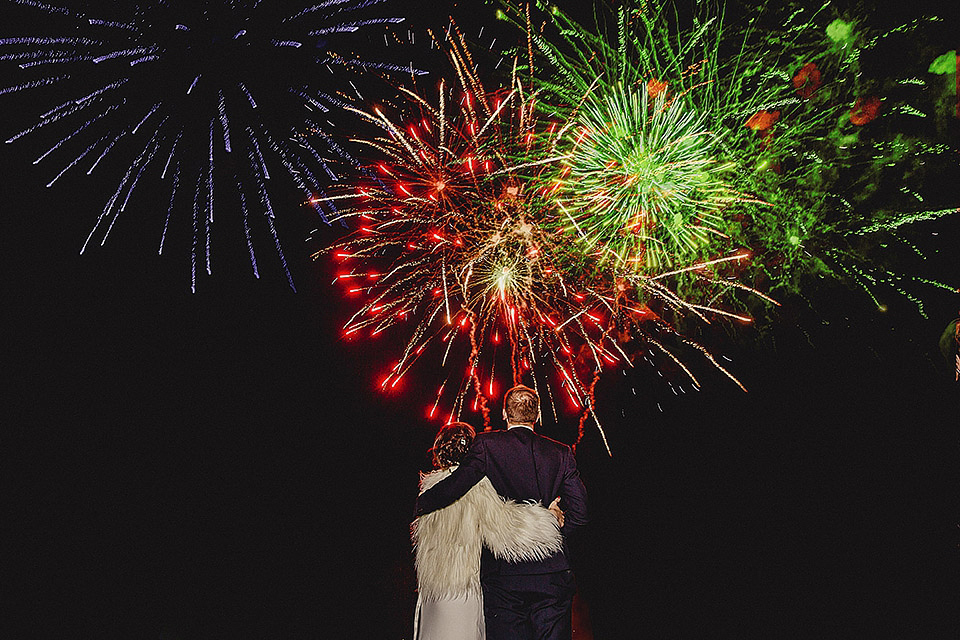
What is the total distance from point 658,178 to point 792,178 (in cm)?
83

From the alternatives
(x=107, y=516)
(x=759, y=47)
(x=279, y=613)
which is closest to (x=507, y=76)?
(x=759, y=47)

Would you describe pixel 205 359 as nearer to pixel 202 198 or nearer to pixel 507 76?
pixel 202 198

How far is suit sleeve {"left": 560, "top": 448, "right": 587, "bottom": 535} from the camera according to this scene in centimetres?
241

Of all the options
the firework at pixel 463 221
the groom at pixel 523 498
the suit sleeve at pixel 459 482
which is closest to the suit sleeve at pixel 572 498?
the groom at pixel 523 498

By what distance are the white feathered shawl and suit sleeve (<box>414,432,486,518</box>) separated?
2.1 inches

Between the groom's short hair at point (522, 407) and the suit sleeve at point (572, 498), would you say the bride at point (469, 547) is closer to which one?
the suit sleeve at point (572, 498)

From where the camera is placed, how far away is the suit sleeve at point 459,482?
2.29 m

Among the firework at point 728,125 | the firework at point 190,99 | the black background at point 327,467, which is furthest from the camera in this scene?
the firework at point 728,125

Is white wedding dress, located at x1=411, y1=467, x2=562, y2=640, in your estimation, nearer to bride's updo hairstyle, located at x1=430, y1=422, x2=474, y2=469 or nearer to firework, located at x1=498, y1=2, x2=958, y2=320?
bride's updo hairstyle, located at x1=430, y1=422, x2=474, y2=469

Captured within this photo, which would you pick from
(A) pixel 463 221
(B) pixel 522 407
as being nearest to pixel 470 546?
(B) pixel 522 407

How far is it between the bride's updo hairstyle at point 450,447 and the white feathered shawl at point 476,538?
0.19 meters

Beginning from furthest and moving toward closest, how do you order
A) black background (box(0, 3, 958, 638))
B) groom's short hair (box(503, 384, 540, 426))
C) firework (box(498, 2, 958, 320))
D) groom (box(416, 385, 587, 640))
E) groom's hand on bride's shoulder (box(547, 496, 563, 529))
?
1. firework (box(498, 2, 958, 320))
2. black background (box(0, 3, 958, 638))
3. groom's short hair (box(503, 384, 540, 426))
4. groom's hand on bride's shoulder (box(547, 496, 563, 529))
5. groom (box(416, 385, 587, 640))

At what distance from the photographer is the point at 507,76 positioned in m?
3.61

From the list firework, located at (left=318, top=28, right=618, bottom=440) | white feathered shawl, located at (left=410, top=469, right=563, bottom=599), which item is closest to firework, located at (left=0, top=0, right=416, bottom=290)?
firework, located at (left=318, top=28, right=618, bottom=440)
